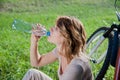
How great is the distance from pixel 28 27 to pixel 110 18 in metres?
5.18

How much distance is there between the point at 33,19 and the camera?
7.97m

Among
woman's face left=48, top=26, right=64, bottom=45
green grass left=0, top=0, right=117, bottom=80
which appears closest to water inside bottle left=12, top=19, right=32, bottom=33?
woman's face left=48, top=26, right=64, bottom=45

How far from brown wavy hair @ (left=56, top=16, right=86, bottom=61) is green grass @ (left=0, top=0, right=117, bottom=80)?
185cm

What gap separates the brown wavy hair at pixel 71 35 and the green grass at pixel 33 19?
1.85 metres

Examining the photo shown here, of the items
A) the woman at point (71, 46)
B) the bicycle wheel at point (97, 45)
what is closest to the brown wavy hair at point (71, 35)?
the woman at point (71, 46)

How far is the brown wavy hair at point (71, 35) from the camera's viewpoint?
3.09m

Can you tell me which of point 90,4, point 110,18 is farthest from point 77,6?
point 110,18

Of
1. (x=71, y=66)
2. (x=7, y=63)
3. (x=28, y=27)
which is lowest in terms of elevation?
(x=7, y=63)

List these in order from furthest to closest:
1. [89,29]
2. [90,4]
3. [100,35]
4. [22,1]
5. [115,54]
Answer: [90,4], [22,1], [89,29], [100,35], [115,54]

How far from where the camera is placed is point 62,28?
3.10m

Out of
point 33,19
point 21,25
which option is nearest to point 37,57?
point 21,25

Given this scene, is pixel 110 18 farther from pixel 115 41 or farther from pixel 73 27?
pixel 73 27

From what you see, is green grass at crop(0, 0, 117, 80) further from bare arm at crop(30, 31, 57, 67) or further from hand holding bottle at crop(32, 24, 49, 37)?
hand holding bottle at crop(32, 24, 49, 37)

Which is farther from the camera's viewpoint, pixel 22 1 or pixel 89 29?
pixel 22 1
